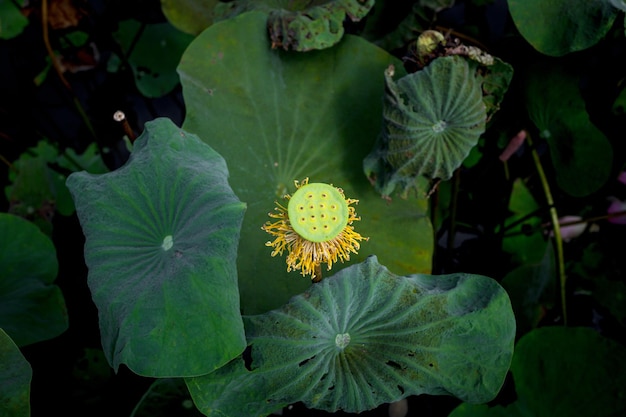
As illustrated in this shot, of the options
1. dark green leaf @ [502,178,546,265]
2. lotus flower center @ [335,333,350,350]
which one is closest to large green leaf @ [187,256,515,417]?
lotus flower center @ [335,333,350,350]

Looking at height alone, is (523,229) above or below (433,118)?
below

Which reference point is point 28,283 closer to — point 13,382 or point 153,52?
point 13,382

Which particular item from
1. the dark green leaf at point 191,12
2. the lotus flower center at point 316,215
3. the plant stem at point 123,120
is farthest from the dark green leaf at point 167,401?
the dark green leaf at point 191,12

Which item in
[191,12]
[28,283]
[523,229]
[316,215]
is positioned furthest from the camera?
[523,229]

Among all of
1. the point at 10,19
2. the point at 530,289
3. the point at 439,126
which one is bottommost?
the point at 530,289

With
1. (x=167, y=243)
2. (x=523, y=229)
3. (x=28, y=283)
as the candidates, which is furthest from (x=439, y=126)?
(x=28, y=283)

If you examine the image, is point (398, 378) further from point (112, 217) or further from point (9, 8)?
point (9, 8)

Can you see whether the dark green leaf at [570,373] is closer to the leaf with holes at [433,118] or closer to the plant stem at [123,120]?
the leaf with holes at [433,118]
